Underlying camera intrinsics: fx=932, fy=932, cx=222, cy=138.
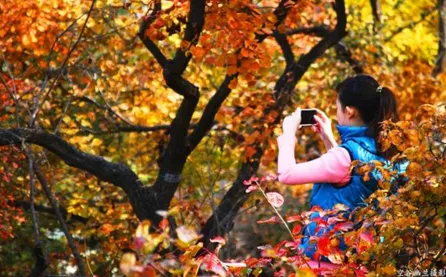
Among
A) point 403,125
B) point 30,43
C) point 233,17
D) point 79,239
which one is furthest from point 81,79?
point 403,125

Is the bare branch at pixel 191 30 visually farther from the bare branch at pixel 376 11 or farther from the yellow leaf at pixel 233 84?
the bare branch at pixel 376 11

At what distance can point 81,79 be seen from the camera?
7.83 meters

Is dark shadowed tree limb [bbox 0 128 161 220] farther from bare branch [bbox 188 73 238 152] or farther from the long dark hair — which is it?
the long dark hair

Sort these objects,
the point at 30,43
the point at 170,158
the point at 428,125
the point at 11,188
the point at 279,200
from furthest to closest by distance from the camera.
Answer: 1. the point at 11,188
2. the point at 30,43
3. the point at 170,158
4. the point at 279,200
5. the point at 428,125

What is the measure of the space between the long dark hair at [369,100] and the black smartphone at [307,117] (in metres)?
0.19

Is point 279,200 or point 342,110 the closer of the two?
point 279,200

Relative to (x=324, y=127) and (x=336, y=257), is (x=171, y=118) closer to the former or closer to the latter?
(x=324, y=127)

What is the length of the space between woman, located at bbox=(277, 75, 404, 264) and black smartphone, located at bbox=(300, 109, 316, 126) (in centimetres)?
9

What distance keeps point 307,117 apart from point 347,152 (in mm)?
480

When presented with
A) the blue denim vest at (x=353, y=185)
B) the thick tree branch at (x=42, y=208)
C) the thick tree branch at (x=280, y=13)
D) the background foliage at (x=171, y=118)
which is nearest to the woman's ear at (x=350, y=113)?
the blue denim vest at (x=353, y=185)

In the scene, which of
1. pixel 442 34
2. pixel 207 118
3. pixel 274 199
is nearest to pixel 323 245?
pixel 274 199

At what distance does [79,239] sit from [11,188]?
111 cm

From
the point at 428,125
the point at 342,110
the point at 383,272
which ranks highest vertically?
the point at 342,110

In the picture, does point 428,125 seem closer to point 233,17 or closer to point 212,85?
point 233,17
